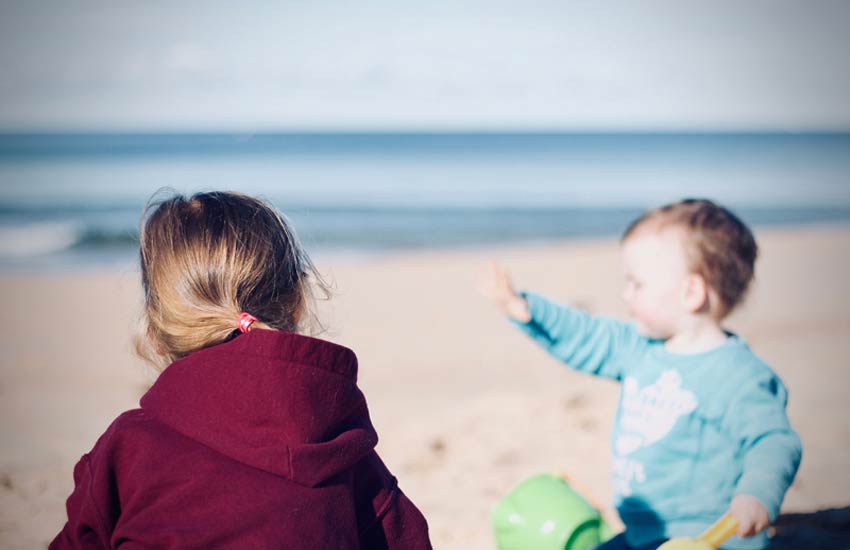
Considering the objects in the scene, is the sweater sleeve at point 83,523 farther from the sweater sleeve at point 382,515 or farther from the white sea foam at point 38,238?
the white sea foam at point 38,238

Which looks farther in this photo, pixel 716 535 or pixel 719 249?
pixel 719 249

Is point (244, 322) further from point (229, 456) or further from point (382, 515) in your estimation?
point (382, 515)

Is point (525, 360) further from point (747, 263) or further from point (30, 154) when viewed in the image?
point (30, 154)

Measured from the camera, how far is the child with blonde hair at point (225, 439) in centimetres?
140

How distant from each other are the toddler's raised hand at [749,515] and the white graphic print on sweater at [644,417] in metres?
0.41

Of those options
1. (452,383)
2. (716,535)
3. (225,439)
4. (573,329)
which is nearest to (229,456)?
(225,439)

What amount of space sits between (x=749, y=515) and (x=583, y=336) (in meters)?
0.87

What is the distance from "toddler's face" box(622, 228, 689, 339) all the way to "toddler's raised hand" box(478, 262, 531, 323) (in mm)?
342

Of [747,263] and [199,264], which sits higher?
[199,264]

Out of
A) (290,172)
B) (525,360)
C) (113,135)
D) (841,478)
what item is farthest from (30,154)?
(841,478)

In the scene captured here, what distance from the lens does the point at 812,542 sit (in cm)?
267

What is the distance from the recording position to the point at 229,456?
1.42 meters

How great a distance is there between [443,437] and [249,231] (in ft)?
8.03

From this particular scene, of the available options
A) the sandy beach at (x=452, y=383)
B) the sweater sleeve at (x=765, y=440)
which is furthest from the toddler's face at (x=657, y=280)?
the sandy beach at (x=452, y=383)
